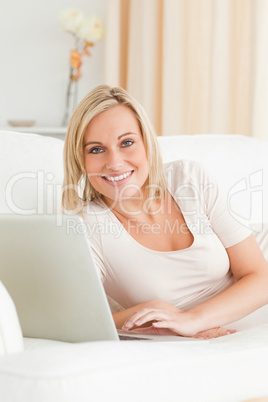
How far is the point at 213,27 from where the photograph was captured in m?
2.98

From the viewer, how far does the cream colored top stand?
1.59 metres

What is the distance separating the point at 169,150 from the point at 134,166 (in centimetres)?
33

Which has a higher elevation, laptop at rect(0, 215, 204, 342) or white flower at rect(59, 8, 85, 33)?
white flower at rect(59, 8, 85, 33)

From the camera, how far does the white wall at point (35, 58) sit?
3.80 meters

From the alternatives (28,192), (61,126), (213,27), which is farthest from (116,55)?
(28,192)

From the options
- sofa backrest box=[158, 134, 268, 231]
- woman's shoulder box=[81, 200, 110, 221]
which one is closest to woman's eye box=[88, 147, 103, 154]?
woman's shoulder box=[81, 200, 110, 221]

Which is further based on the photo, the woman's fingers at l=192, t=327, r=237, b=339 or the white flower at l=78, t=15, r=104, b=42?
the white flower at l=78, t=15, r=104, b=42

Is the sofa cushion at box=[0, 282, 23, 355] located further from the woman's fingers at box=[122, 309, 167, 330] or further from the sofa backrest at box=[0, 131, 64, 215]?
the sofa backrest at box=[0, 131, 64, 215]

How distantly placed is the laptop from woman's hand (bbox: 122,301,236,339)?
0.62 feet

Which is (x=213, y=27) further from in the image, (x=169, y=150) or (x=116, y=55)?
(x=169, y=150)

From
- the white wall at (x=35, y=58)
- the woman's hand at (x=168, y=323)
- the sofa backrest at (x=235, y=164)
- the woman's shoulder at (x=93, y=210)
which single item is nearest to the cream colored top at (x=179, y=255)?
the woman's shoulder at (x=93, y=210)

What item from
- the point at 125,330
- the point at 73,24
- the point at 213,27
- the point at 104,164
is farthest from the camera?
the point at 73,24

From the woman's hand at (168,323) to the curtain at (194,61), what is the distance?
144cm

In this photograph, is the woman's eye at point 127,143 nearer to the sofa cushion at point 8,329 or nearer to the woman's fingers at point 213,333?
the woman's fingers at point 213,333
